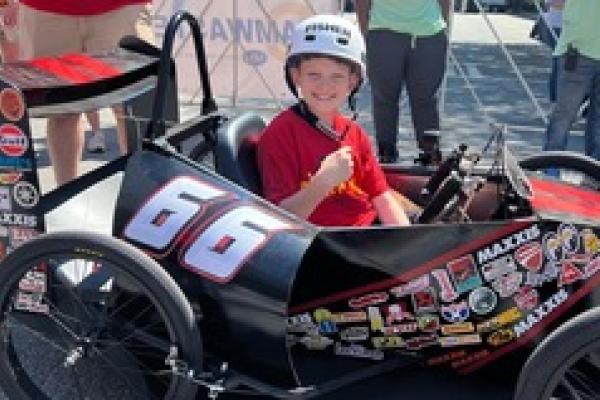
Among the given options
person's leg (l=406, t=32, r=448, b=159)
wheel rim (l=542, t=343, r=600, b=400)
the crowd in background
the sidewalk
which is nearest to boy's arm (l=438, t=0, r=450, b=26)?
the crowd in background

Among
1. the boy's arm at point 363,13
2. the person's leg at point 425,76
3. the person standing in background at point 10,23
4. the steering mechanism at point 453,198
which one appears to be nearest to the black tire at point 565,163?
the steering mechanism at point 453,198

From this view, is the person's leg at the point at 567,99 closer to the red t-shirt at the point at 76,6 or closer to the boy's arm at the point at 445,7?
the boy's arm at the point at 445,7

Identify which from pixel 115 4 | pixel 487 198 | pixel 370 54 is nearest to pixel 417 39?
pixel 370 54

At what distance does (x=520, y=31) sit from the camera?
18.6 meters

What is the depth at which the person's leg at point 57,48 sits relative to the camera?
3.62 meters

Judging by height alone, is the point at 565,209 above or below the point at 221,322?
above

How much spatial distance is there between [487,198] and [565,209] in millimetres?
359

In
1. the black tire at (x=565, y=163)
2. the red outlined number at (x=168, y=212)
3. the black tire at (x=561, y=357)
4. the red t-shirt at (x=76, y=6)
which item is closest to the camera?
the black tire at (x=561, y=357)

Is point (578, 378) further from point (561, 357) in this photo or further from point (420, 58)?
point (420, 58)

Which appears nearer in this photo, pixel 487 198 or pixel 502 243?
pixel 502 243

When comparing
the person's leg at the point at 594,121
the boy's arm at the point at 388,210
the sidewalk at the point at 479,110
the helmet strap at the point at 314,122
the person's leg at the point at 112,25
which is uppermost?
the person's leg at the point at 112,25

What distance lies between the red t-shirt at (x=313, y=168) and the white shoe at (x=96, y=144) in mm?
2942

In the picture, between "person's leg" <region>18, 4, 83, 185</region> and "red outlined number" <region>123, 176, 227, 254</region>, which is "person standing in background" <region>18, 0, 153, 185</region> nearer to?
"person's leg" <region>18, 4, 83, 185</region>

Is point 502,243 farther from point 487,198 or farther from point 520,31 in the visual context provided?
point 520,31
